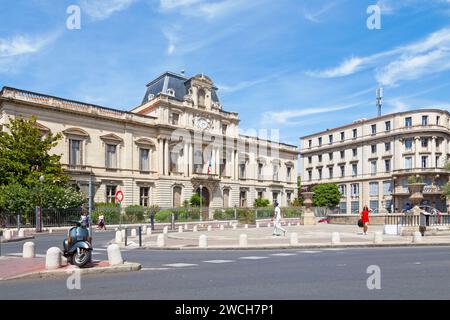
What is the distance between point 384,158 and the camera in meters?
66.3

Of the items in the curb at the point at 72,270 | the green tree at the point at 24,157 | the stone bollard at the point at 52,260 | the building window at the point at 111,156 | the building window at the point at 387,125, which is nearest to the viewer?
the curb at the point at 72,270

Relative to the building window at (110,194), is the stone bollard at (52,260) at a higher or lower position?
lower

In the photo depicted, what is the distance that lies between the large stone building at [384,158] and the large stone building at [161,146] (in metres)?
16.2

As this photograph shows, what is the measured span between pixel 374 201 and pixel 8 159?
186 ft

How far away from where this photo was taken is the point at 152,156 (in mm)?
50156

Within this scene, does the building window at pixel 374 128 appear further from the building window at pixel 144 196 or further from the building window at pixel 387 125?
the building window at pixel 144 196

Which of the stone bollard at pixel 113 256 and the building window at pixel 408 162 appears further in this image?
the building window at pixel 408 162

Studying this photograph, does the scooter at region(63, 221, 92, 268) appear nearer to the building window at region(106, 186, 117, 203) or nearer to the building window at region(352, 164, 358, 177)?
the building window at region(106, 186, 117, 203)

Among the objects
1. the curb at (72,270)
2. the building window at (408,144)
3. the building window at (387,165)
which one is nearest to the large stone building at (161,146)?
the building window at (387,165)

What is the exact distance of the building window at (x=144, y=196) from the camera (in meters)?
48.3

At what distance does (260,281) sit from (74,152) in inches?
1501

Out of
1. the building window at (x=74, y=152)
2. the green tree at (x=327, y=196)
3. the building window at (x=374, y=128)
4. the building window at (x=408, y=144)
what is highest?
the building window at (x=374, y=128)

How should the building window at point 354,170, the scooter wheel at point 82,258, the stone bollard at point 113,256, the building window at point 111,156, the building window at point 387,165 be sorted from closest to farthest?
the scooter wheel at point 82,258, the stone bollard at point 113,256, the building window at point 111,156, the building window at point 387,165, the building window at point 354,170
